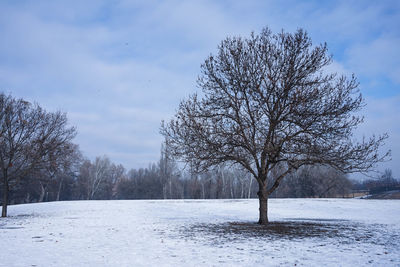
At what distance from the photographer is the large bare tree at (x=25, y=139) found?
24.9 m

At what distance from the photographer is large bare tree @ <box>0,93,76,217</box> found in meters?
24.9

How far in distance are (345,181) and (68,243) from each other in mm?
69891

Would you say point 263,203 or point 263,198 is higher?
point 263,198

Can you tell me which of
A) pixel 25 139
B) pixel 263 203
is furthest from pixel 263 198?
pixel 25 139

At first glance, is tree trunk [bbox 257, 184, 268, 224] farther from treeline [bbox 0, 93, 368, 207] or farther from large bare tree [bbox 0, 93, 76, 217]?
large bare tree [bbox 0, 93, 76, 217]

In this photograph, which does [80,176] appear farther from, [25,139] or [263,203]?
[263,203]

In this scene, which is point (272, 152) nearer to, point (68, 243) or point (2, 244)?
point (68, 243)

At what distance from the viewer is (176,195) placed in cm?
8000

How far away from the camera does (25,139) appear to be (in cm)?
2531

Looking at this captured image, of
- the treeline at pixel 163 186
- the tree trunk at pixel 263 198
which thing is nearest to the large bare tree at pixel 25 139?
the tree trunk at pixel 263 198

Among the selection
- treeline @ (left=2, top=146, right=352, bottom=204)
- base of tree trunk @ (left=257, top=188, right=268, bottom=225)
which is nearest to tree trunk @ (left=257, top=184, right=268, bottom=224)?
base of tree trunk @ (left=257, top=188, right=268, bottom=225)

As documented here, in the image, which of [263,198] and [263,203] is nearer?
[263,198]

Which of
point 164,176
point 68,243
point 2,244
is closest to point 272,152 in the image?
→ point 68,243

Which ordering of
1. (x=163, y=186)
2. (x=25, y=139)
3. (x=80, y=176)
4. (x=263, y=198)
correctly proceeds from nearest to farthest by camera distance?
(x=263, y=198) < (x=25, y=139) < (x=163, y=186) < (x=80, y=176)
